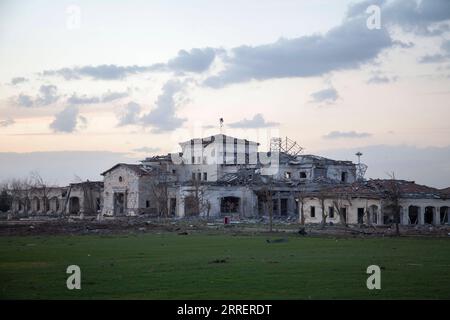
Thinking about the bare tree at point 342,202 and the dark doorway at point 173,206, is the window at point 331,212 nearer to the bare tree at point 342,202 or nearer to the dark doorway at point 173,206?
the bare tree at point 342,202

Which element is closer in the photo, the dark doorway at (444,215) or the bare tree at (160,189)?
the dark doorway at (444,215)

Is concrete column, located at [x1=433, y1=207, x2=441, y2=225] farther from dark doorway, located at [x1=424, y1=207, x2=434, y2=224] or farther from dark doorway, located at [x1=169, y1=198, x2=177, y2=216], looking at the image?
dark doorway, located at [x1=169, y1=198, x2=177, y2=216]

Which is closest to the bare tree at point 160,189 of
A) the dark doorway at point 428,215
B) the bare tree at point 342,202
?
the bare tree at point 342,202

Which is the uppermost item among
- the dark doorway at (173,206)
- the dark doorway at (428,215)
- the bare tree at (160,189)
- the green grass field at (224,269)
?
the bare tree at (160,189)

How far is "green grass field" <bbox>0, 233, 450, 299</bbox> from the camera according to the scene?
16.2 meters

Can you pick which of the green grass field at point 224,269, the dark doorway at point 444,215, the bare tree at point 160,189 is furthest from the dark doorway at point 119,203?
the green grass field at point 224,269

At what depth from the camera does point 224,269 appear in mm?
20484

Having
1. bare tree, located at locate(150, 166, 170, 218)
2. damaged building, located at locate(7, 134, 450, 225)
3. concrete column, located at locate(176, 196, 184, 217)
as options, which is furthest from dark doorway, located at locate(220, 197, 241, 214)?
bare tree, located at locate(150, 166, 170, 218)

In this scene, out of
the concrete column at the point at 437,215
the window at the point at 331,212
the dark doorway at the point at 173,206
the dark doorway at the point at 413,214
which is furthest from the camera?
the dark doorway at the point at 173,206

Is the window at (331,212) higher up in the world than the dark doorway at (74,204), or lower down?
lower down

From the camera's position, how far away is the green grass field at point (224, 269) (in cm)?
1619

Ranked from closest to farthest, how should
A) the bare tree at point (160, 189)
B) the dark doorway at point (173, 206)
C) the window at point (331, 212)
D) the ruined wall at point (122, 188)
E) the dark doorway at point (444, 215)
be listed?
the dark doorway at point (444, 215) → the window at point (331, 212) → the bare tree at point (160, 189) → the dark doorway at point (173, 206) → the ruined wall at point (122, 188)

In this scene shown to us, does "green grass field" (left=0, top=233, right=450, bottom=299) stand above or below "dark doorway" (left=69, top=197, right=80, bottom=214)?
below
